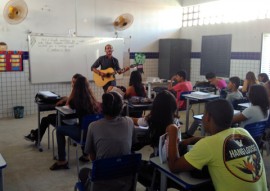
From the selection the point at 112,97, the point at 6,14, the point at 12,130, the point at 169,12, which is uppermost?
the point at 169,12

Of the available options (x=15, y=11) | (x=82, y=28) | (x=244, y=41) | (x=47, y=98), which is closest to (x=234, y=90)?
(x=244, y=41)

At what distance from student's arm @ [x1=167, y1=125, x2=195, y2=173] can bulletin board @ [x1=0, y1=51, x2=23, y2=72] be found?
18.6ft

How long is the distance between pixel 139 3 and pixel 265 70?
397cm

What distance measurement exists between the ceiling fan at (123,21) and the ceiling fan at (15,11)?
8.71 feet

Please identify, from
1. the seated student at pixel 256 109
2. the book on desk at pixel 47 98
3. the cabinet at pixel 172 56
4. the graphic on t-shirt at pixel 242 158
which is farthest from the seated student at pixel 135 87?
the cabinet at pixel 172 56

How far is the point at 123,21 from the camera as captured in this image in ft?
25.8

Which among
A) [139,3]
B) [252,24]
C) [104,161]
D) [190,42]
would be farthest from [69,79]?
[104,161]

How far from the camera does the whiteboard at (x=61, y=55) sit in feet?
22.8

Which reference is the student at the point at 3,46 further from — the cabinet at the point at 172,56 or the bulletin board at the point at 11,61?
the cabinet at the point at 172,56

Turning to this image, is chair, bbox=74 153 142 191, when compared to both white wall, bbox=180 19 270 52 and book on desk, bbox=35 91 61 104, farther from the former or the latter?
white wall, bbox=180 19 270 52

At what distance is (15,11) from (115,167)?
509cm

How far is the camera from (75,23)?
741 centimetres

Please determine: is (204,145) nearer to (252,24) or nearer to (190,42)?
(252,24)

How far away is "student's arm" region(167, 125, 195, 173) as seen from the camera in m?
1.85
